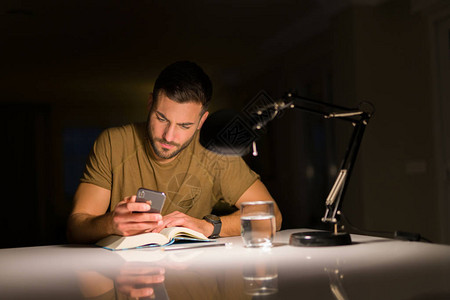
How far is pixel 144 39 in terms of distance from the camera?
130 inches

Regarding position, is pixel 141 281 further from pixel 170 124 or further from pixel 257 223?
pixel 170 124

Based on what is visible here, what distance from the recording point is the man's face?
1.83 meters

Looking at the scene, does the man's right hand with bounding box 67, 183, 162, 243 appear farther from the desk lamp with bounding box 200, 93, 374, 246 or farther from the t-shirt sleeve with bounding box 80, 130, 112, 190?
the desk lamp with bounding box 200, 93, 374, 246

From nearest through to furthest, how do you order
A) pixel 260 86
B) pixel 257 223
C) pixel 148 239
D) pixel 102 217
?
pixel 257 223
pixel 148 239
pixel 102 217
pixel 260 86

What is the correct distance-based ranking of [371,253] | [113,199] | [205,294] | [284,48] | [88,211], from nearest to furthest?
[205,294] < [371,253] < [88,211] < [113,199] < [284,48]

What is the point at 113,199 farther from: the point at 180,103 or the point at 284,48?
the point at 284,48

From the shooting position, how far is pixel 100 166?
5.77 ft

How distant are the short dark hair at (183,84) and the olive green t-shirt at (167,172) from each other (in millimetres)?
207

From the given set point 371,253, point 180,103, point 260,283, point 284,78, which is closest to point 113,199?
point 180,103

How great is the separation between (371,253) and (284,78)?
3088 mm

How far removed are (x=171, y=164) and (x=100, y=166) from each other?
29 centimetres

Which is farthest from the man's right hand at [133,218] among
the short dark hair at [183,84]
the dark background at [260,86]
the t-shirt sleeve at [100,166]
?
the dark background at [260,86]

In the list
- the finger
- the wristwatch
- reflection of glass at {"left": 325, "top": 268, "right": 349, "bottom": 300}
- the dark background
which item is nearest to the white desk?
reflection of glass at {"left": 325, "top": 268, "right": 349, "bottom": 300}

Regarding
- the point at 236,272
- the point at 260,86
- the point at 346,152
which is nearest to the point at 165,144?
the point at 346,152
